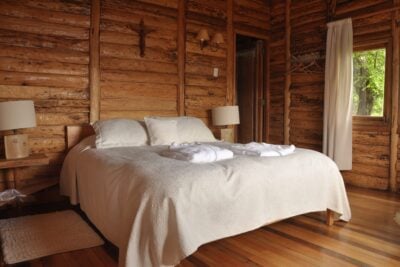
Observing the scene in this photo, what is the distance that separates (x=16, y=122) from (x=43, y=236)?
105 centimetres

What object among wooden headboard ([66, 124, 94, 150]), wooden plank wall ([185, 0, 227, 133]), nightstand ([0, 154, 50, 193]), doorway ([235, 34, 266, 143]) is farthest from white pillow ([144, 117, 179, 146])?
doorway ([235, 34, 266, 143])

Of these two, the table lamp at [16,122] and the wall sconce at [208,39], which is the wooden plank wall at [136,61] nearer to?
the wall sconce at [208,39]

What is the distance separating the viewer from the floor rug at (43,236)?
7.13ft

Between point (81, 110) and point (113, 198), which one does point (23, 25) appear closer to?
point (81, 110)

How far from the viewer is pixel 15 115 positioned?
279cm

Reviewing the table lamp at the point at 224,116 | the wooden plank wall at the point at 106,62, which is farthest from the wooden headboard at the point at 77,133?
the table lamp at the point at 224,116

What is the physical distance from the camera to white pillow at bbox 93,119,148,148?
310cm

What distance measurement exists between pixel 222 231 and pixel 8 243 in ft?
5.19

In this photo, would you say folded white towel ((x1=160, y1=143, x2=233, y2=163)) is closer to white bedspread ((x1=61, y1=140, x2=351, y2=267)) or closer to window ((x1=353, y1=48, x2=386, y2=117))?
white bedspread ((x1=61, y1=140, x2=351, y2=267))

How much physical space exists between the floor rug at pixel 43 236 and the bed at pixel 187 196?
16 centimetres

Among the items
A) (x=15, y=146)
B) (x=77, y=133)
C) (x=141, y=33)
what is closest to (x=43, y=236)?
(x=15, y=146)

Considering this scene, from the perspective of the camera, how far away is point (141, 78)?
154 inches

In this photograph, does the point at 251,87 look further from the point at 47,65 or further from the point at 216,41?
the point at 47,65

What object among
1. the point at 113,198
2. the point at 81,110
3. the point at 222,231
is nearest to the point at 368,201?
the point at 222,231
